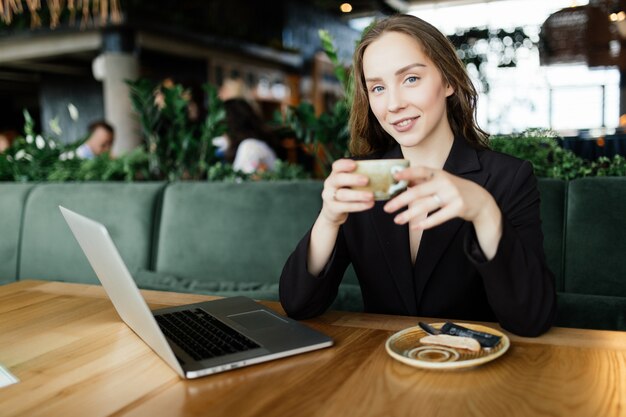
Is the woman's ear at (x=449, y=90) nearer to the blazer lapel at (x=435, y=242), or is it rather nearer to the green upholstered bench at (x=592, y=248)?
the blazer lapel at (x=435, y=242)

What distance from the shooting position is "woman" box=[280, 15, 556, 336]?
107cm

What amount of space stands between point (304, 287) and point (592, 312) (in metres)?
1.01

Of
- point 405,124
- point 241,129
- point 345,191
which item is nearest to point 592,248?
point 405,124

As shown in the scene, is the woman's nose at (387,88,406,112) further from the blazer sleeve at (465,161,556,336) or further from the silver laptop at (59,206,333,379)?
the silver laptop at (59,206,333,379)

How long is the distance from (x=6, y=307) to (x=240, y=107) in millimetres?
2982

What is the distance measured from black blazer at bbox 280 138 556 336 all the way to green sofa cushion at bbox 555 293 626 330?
480mm

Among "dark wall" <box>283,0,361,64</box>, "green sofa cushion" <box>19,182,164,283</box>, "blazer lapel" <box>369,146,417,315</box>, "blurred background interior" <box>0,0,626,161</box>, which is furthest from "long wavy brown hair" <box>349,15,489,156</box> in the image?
"dark wall" <box>283,0,361,64</box>

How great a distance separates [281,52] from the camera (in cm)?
1027

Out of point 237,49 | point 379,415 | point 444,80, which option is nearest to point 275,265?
point 444,80

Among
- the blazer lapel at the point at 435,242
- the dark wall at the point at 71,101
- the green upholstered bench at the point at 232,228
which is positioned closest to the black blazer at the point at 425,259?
the blazer lapel at the point at 435,242

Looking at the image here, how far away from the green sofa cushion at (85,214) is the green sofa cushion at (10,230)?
0.05m

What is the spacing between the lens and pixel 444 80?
1415mm

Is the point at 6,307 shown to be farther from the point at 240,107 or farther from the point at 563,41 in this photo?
the point at 563,41

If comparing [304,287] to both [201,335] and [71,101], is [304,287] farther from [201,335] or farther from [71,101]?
[71,101]
